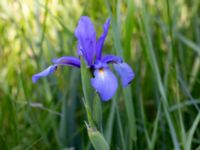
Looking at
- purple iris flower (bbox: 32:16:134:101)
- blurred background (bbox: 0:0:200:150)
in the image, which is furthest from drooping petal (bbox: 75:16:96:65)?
blurred background (bbox: 0:0:200:150)

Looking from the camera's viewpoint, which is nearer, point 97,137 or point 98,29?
point 97,137

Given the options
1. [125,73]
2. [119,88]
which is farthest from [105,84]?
[119,88]

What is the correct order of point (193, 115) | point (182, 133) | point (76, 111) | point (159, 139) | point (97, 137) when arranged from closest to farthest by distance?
point (97, 137)
point (182, 133)
point (159, 139)
point (193, 115)
point (76, 111)

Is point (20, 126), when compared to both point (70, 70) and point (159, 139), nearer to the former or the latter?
point (70, 70)

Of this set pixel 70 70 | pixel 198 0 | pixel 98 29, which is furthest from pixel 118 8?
pixel 198 0

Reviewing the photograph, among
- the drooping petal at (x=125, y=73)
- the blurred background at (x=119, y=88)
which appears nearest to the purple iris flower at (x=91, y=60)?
the drooping petal at (x=125, y=73)

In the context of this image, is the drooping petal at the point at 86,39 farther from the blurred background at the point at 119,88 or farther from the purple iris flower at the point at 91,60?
the blurred background at the point at 119,88

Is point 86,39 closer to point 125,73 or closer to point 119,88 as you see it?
point 125,73
